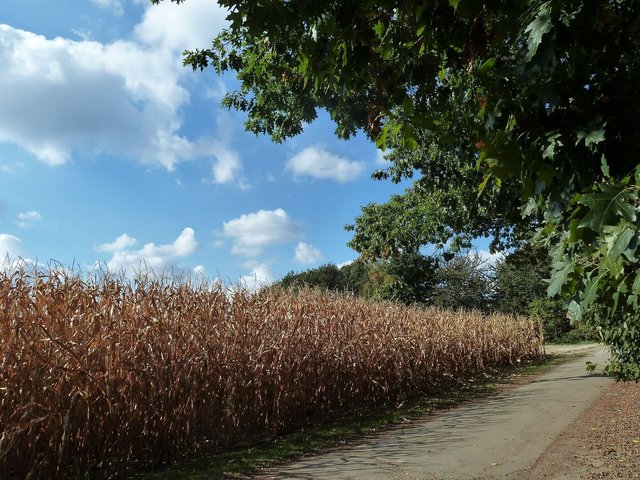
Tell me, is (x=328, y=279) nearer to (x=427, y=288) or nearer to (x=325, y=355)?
(x=427, y=288)

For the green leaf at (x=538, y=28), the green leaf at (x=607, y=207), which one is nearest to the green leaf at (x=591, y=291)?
the green leaf at (x=607, y=207)

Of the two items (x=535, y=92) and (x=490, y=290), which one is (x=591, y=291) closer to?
(x=535, y=92)

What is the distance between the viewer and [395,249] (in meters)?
19.4

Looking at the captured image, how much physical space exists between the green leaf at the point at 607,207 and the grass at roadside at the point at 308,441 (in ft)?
16.0

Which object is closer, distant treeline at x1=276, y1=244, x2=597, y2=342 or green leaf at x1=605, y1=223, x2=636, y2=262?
green leaf at x1=605, y1=223, x2=636, y2=262

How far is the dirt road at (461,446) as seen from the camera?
19.4 feet

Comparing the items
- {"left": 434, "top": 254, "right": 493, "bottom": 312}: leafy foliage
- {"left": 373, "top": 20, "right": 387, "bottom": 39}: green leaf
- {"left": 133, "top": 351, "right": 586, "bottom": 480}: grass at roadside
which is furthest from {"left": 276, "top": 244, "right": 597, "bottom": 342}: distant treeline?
{"left": 373, "top": 20, "right": 387, "bottom": 39}: green leaf

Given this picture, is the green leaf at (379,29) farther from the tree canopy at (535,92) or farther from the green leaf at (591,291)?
the green leaf at (591,291)

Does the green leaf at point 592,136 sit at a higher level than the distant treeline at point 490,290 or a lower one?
lower

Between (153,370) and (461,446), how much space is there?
4.06 m

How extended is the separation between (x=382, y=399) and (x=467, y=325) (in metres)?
7.27

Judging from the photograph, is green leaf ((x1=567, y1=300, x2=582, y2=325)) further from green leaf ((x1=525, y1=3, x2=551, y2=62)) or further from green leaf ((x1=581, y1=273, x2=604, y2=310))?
green leaf ((x1=525, y1=3, x2=551, y2=62))

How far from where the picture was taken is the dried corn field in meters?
5.48

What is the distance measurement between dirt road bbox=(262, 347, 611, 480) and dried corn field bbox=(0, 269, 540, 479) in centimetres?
146
